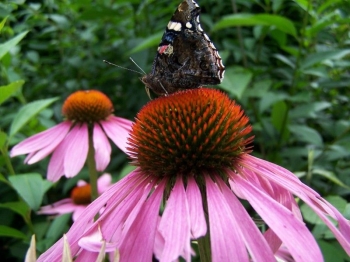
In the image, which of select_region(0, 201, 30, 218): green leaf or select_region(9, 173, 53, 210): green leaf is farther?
select_region(0, 201, 30, 218): green leaf

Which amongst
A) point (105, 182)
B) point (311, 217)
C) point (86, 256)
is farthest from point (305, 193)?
point (105, 182)

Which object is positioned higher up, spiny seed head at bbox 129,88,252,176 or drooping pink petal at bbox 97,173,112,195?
spiny seed head at bbox 129,88,252,176

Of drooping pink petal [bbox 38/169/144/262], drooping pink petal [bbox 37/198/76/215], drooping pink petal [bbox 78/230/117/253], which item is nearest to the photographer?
drooping pink petal [bbox 78/230/117/253]

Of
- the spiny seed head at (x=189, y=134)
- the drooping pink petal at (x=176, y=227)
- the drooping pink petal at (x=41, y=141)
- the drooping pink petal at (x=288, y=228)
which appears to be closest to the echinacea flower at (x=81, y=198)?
the drooping pink petal at (x=41, y=141)

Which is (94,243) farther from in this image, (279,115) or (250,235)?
(279,115)

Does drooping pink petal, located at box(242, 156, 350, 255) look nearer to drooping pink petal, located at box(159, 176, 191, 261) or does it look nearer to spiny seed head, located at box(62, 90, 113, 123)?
drooping pink petal, located at box(159, 176, 191, 261)

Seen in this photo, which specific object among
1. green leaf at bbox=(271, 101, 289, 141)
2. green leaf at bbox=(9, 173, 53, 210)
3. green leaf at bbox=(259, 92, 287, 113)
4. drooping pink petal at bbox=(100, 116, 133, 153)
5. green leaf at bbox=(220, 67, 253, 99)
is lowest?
green leaf at bbox=(9, 173, 53, 210)

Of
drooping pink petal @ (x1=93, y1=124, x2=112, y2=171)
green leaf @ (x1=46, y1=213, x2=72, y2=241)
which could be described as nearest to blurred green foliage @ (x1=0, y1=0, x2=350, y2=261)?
green leaf @ (x1=46, y1=213, x2=72, y2=241)
